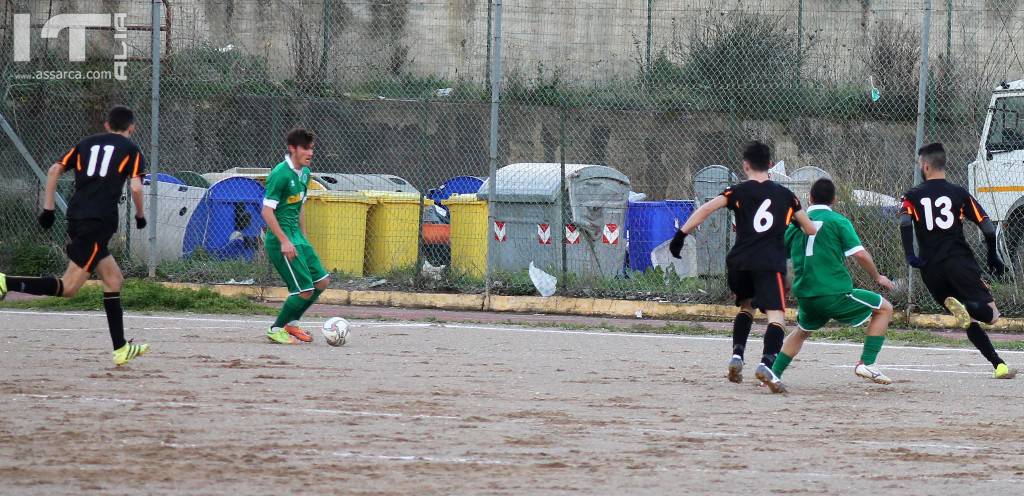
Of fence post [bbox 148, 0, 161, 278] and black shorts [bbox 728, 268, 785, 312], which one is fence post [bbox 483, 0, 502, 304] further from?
black shorts [bbox 728, 268, 785, 312]

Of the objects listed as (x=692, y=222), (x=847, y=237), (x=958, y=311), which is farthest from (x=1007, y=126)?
(x=692, y=222)

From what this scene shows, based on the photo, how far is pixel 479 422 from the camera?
7199 millimetres

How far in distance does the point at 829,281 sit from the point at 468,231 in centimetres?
809

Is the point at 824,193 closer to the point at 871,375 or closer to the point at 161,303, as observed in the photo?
the point at 871,375

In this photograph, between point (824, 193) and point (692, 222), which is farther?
point (824, 193)

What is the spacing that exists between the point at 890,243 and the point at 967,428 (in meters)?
7.81

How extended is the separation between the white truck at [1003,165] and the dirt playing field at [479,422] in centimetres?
472

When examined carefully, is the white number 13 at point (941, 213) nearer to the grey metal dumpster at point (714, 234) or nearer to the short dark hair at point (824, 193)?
the short dark hair at point (824, 193)

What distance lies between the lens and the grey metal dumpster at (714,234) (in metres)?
16.1

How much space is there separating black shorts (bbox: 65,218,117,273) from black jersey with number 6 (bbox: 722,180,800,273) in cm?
437

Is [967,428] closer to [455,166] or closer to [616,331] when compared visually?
[616,331]

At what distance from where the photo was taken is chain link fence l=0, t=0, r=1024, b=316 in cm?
1670

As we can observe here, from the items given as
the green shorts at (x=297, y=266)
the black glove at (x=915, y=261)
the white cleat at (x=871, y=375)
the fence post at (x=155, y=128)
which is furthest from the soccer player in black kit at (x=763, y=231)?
the fence post at (x=155, y=128)

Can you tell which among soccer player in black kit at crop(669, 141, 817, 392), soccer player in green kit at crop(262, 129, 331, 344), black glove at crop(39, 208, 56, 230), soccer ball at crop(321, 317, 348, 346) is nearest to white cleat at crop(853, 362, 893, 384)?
soccer player in black kit at crop(669, 141, 817, 392)
